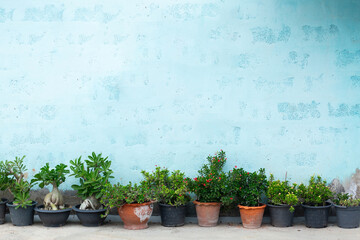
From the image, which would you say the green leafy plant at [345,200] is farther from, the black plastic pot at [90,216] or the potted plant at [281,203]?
the black plastic pot at [90,216]

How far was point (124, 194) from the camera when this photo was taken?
5410 millimetres

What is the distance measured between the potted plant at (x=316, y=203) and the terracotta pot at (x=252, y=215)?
56 cm

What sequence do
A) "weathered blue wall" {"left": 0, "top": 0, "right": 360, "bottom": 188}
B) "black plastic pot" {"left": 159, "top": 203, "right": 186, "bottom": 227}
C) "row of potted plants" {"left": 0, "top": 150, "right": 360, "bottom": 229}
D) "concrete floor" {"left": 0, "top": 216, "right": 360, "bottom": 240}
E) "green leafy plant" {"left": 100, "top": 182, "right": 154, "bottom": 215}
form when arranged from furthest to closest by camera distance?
"weathered blue wall" {"left": 0, "top": 0, "right": 360, "bottom": 188}
"black plastic pot" {"left": 159, "top": 203, "right": 186, "bottom": 227}
"row of potted plants" {"left": 0, "top": 150, "right": 360, "bottom": 229}
"green leafy plant" {"left": 100, "top": 182, "right": 154, "bottom": 215}
"concrete floor" {"left": 0, "top": 216, "right": 360, "bottom": 240}

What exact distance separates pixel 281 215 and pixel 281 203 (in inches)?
5.9

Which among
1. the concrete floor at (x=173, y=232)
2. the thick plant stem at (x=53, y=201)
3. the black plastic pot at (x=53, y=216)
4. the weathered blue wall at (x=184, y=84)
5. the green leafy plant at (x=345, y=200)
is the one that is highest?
the weathered blue wall at (x=184, y=84)

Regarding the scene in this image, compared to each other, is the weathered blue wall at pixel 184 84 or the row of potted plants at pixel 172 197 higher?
the weathered blue wall at pixel 184 84

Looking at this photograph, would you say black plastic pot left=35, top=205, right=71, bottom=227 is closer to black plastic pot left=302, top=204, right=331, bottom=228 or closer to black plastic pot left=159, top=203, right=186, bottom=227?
black plastic pot left=159, top=203, right=186, bottom=227

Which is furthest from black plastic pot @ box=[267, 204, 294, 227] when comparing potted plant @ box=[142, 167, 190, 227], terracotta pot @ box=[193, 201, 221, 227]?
potted plant @ box=[142, 167, 190, 227]

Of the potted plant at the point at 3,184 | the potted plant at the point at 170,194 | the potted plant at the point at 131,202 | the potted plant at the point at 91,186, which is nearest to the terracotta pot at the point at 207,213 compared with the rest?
the potted plant at the point at 170,194

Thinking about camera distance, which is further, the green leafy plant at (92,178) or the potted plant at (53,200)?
the green leafy plant at (92,178)

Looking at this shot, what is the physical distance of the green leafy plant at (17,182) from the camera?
550 cm

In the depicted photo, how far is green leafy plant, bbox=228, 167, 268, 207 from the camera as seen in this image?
5.49m

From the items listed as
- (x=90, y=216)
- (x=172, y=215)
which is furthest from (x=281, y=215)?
(x=90, y=216)

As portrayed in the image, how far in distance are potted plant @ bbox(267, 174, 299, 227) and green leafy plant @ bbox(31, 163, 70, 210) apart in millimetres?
2698
